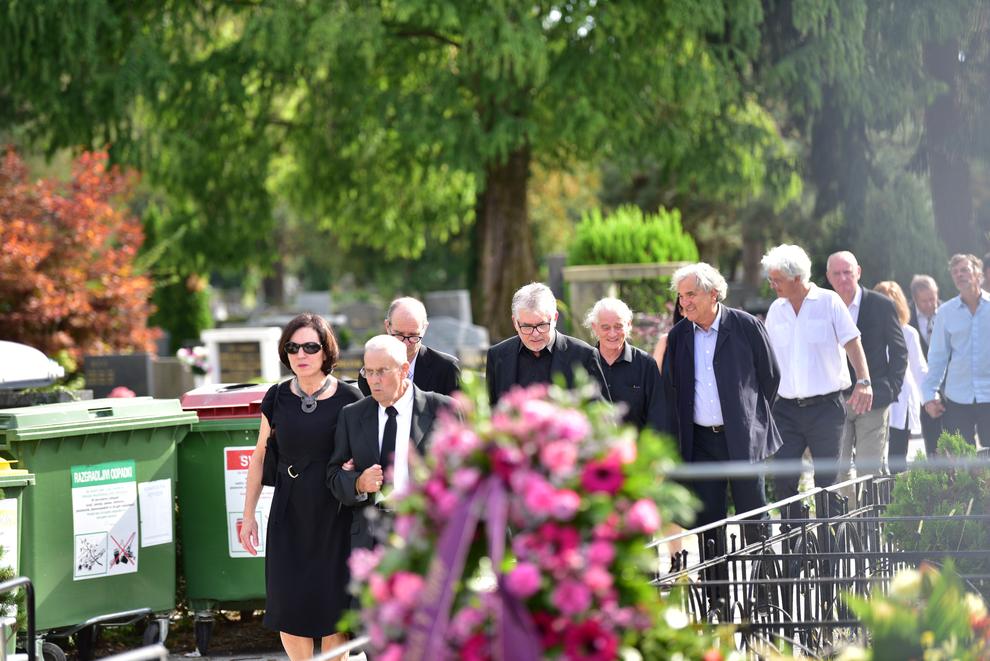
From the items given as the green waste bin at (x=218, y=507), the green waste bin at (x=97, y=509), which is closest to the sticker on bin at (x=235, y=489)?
the green waste bin at (x=218, y=507)

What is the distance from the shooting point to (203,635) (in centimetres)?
761

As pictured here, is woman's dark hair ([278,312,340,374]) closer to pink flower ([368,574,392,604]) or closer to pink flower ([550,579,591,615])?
pink flower ([368,574,392,604])

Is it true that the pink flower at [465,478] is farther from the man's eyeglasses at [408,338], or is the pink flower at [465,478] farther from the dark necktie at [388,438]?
the man's eyeglasses at [408,338]

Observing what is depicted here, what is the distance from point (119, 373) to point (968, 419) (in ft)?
30.5

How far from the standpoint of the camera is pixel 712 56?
18.2 m

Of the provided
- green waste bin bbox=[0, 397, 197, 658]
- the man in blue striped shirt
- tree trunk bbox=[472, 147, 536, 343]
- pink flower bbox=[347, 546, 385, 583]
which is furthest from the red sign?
tree trunk bbox=[472, 147, 536, 343]

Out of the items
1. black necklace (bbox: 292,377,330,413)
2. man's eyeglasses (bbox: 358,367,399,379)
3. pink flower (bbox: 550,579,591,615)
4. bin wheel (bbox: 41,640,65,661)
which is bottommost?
bin wheel (bbox: 41,640,65,661)

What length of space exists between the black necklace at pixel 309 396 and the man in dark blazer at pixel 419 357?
48 cm

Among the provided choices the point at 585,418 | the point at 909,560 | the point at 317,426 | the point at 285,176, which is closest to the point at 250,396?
the point at 317,426

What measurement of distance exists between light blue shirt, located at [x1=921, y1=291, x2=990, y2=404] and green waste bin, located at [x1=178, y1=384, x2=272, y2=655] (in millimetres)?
4714

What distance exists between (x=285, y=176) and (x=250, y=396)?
15363 millimetres

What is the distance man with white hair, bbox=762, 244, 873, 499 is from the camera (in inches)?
318

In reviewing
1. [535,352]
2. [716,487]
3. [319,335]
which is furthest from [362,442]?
[716,487]

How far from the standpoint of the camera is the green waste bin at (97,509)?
6816 mm
